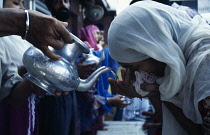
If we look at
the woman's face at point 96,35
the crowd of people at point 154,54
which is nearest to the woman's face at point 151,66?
the crowd of people at point 154,54

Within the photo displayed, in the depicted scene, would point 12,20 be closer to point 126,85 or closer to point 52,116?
point 126,85

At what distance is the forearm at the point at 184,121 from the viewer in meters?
0.98

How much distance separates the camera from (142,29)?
959 mm

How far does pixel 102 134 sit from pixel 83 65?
1.60 meters

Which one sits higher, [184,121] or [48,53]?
[48,53]

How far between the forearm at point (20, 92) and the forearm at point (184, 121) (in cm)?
73

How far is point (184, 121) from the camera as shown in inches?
40.1

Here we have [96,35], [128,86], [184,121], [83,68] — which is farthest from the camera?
[96,35]

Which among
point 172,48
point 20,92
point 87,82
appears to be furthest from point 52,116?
point 172,48

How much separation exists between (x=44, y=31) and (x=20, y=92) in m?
0.58

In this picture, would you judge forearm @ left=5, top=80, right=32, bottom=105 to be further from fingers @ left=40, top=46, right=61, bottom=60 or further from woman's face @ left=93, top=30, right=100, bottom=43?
woman's face @ left=93, top=30, right=100, bottom=43

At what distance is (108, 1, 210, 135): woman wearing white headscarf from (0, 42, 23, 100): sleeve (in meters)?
0.62

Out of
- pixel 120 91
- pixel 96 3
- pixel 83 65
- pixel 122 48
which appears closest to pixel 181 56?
pixel 122 48

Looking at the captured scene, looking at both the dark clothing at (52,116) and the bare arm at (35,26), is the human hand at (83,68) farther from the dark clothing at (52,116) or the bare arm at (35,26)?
the bare arm at (35,26)
